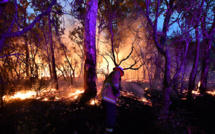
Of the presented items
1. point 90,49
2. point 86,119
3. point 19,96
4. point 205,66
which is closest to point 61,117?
point 86,119

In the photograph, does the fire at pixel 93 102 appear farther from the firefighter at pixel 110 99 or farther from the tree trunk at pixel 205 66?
the tree trunk at pixel 205 66

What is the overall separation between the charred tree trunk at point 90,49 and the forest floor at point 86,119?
1151 millimetres

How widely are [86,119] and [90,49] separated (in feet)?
13.2

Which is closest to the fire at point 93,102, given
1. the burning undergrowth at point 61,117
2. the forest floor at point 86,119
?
the burning undergrowth at point 61,117

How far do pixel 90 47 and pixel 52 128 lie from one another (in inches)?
181

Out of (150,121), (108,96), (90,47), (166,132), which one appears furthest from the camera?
(90,47)

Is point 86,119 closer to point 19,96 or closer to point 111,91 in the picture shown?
point 111,91

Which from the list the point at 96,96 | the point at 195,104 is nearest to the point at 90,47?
the point at 96,96

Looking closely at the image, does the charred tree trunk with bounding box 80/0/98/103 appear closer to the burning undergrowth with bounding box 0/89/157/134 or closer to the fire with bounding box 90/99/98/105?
the fire with bounding box 90/99/98/105

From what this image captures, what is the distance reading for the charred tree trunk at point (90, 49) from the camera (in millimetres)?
6379

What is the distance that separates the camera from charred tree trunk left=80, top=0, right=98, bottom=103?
638 cm

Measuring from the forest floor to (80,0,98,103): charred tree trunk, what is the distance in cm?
115

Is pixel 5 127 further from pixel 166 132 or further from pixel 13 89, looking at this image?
pixel 166 132

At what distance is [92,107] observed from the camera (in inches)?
218
